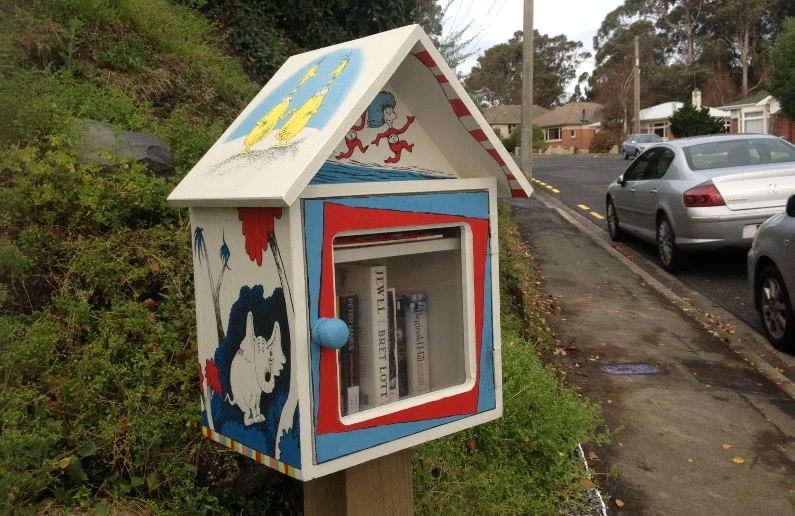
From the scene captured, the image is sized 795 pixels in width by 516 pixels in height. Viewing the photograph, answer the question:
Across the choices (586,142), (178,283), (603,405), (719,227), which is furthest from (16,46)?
(586,142)

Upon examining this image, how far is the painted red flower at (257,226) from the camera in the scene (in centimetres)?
224

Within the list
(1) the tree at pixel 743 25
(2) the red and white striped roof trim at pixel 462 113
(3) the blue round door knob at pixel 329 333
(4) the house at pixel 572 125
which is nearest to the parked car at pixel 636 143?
(1) the tree at pixel 743 25

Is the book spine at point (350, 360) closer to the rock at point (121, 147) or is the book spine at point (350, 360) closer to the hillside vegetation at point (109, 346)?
the hillside vegetation at point (109, 346)

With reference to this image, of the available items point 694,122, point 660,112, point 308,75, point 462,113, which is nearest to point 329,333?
point 462,113

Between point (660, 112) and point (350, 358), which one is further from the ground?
point (660, 112)

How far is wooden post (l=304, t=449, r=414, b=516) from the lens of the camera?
2.55 m

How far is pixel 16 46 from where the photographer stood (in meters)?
5.48

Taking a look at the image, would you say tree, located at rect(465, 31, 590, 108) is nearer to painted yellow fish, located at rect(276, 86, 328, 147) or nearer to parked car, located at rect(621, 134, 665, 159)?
parked car, located at rect(621, 134, 665, 159)

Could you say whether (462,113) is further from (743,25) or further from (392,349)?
(743,25)

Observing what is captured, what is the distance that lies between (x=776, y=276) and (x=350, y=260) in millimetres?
5220

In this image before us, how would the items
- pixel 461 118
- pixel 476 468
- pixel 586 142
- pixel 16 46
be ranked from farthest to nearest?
pixel 586 142 < pixel 16 46 < pixel 476 468 < pixel 461 118

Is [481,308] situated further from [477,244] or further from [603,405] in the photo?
[603,405]

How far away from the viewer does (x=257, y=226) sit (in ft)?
7.55

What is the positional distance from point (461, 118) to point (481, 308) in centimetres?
65
